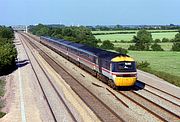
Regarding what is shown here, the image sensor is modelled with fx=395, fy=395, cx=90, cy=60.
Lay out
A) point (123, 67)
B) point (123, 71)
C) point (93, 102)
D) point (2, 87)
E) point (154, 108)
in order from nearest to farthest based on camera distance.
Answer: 1. point (154, 108)
2. point (93, 102)
3. point (123, 71)
4. point (123, 67)
5. point (2, 87)

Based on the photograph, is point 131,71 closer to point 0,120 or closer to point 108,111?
point 108,111

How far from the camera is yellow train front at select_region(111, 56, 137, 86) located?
27688mm

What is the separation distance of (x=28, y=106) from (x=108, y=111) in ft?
16.7

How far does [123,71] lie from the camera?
27.8 metres

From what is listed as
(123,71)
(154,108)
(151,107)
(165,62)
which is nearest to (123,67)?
(123,71)

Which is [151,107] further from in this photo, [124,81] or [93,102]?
[124,81]

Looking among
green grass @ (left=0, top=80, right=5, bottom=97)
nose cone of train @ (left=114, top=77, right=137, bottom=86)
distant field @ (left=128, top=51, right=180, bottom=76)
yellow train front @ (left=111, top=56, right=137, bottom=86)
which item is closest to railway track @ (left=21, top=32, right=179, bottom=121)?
nose cone of train @ (left=114, top=77, right=137, bottom=86)

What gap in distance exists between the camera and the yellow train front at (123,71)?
2769 cm

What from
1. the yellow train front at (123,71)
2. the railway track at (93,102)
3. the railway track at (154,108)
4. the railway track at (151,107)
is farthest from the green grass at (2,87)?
the railway track at (154,108)

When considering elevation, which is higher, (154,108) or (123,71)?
→ (123,71)

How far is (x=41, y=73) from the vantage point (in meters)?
41.7

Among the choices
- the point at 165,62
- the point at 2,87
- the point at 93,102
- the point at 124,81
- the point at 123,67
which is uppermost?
the point at 123,67

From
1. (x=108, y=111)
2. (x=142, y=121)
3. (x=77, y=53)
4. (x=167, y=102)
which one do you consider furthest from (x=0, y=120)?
(x=77, y=53)

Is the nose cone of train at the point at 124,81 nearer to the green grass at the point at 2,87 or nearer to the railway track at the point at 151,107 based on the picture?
the railway track at the point at 151,107
